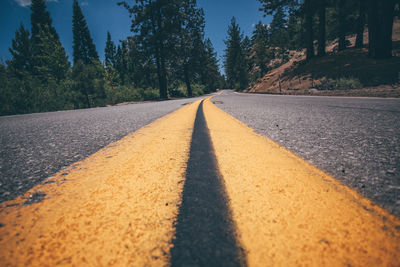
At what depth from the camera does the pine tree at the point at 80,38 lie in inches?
1203

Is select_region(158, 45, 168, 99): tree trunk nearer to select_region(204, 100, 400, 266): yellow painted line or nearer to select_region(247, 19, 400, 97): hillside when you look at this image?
select_region(247, 19, 400, 97): hillside

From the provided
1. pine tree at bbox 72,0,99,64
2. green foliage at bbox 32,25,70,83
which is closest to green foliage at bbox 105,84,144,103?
green foliage at bbox 32,25,70,83

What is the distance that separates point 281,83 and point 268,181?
1754cm

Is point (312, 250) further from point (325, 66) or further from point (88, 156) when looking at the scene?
point (325, 66)

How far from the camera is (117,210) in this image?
56cm

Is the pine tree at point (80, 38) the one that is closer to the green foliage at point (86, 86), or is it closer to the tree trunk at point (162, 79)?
the tree trunk at point (162, 79)

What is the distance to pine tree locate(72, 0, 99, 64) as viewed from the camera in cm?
3055

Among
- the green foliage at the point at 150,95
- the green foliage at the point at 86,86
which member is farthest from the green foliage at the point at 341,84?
the green foliage at the point at 86,86

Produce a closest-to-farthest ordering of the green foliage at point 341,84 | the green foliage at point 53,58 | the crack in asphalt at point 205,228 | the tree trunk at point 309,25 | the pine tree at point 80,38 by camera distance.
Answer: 1. the crack in asphalt at point 205,228
2. the green foliage at point 341,84
3. the tree trunk at point 309,25
4. the green foliage at point 53,58
5. the pine tree at point 80,38

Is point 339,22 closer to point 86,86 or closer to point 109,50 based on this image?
point 86,86

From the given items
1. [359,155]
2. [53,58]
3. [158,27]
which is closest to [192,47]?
[158,27]

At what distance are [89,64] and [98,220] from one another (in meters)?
21.9

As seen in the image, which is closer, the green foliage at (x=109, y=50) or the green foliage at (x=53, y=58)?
the green foliage at (x=53, y=58)

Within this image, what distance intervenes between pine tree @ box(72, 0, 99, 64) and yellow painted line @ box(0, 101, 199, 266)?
126ft
